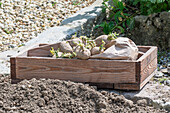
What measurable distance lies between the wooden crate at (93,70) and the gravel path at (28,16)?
2443mm

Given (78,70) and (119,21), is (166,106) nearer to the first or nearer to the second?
(78,70)

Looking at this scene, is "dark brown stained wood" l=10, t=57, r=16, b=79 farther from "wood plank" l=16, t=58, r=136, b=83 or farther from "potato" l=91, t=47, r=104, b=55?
"potato" l=91, t=47, r=104, b=55

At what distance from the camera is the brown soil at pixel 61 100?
3.28 m

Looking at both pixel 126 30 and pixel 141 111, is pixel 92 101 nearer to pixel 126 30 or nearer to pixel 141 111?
pixel 141 111

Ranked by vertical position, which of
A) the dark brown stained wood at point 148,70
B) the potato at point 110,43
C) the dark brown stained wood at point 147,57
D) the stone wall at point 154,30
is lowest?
the dark brown stained wood at point 148,70

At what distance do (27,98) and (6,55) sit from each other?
2434 millimetres

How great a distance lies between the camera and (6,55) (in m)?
5.64

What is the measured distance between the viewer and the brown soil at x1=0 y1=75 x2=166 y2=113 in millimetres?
3277

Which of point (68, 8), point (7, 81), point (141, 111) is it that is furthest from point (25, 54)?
point (68, 8)

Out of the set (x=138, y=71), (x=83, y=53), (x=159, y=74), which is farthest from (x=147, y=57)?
(x=83, y=53)

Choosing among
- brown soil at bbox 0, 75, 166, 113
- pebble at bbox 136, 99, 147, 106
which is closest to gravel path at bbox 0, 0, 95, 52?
brown soil at bbox 0, 75, 166, 113

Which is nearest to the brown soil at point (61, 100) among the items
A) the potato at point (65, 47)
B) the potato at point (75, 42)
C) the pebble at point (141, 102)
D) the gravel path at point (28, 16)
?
the pebble at point (141, 102)

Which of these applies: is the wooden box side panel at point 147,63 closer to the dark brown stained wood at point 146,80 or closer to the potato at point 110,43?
the dark brown stained wood at point 146,80

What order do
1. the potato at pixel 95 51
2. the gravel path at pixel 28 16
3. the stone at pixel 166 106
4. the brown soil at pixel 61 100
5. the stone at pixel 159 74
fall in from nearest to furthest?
1. the brown soil at pixel 61 100
2. the stone at pixel 166 106
3. the potato at pixel 95 51
4. the stone at pixel 159 74
5. the gravel path at pixel 28 16
